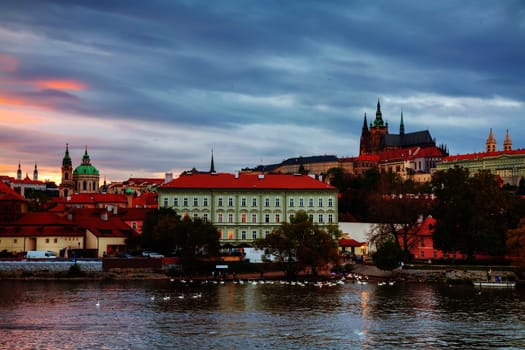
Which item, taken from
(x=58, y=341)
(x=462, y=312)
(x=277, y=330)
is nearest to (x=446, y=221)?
(x=462, y=312)

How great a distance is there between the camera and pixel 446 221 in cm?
8306

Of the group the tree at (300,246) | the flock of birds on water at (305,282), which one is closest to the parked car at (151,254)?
the flock of birds on water at (305,282)

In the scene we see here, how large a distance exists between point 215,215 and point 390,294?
38.3m

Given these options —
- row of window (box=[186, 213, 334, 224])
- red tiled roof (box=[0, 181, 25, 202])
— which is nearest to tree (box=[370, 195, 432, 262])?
row of window (box=[186, 213, 334, 224])

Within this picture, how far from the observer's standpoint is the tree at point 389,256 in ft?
268

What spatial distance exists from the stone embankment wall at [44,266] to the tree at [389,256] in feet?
97.4

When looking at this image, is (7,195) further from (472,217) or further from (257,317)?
(257,317)

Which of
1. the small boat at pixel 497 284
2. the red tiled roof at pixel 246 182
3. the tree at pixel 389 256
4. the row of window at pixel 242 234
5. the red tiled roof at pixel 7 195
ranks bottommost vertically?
the small boat at pixel 497 284

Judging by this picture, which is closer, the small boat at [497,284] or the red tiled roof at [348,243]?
the small boat at [497,284]

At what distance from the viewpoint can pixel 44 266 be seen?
263 ft

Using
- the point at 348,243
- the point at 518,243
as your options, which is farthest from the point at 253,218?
the point at 518,243

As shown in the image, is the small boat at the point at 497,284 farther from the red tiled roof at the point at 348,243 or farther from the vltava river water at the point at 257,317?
the red tiled roof at the point at 348,243

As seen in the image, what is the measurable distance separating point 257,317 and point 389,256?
34453 mm

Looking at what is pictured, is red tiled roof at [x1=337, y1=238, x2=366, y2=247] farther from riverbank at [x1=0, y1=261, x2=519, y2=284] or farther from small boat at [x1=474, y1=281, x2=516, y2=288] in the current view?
Result: small boat at [x1=474, y1=281, x2=516, y2=288]
